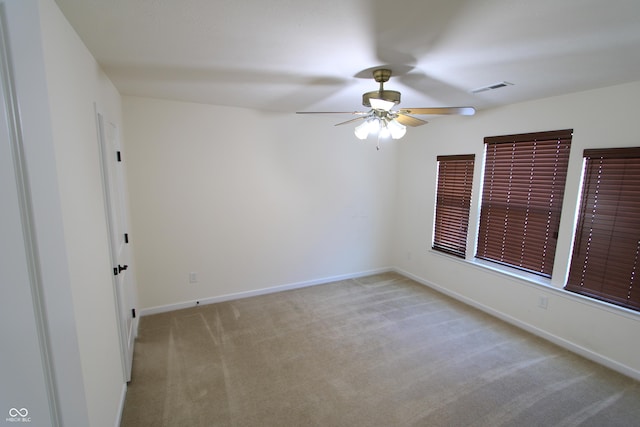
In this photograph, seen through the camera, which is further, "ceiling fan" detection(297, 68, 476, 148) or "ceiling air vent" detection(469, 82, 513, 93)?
"ceiling air vent" detection(469, 82, 513, 93)

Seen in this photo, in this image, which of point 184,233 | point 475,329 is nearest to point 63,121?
point 184,233

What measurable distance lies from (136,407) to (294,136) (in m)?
3.18

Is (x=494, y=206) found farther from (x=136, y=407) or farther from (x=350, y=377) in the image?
(x=136, y=407)

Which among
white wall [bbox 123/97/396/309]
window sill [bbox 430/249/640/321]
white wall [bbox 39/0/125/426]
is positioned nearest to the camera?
white wall [bbox 39/0/125/426]

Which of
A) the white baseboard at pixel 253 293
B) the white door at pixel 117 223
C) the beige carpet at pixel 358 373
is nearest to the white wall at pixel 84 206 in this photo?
the white door at pixel 117 223

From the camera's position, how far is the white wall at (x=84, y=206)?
1236mm

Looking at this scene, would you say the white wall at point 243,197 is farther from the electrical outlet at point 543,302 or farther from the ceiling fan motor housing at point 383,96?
the electrical outlet at point 543,302

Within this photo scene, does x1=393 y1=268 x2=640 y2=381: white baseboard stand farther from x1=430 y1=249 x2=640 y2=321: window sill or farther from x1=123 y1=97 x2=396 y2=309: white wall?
x1=123 y1=97 x2=396 y2=309: white wall

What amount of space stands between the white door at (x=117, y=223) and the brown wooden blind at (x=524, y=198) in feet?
12.6

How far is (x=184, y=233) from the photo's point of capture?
3.35 meters

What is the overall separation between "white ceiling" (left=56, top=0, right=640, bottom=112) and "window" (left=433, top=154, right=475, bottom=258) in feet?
4.01

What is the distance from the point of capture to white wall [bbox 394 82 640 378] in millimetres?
2424

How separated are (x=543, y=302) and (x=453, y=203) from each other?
59.6 inches

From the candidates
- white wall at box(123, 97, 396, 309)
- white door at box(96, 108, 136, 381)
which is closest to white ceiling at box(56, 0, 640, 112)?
white door at box(96, 108, 136, 381)
